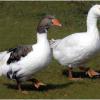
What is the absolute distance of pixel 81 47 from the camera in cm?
1223

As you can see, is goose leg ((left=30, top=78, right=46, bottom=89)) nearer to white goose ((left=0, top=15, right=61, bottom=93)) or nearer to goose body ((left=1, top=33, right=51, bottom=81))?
white goose ((left=0, top=15, right=61, bottom=93))

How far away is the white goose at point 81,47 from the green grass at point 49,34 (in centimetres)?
52

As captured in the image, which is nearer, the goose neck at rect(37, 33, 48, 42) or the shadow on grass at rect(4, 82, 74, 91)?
the goose neck at rect(37, 33, 48, 42)

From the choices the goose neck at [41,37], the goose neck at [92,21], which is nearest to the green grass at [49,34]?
the goose neck at [41,37]

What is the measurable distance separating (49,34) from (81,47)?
6.61m

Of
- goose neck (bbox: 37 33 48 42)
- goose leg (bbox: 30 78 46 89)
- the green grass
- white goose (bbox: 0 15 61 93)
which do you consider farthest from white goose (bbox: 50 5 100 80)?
goose neck (bbox: 37 33 48 42)

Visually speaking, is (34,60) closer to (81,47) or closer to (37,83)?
(37,83)

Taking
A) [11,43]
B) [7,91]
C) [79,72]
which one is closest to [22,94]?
[7,91]

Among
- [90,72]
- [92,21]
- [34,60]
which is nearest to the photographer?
[34,60]

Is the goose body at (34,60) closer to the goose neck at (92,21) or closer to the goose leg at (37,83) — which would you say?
the goose leg at (37,83)

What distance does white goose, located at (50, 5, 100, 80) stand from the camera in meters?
12.2

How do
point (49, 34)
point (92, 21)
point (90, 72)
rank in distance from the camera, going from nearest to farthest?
1. point (92, 21)
2. point (90, 72)
3. point (49, 34)

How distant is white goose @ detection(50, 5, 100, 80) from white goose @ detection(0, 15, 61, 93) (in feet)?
5.02

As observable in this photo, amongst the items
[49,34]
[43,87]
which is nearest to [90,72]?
[43,87]
